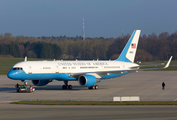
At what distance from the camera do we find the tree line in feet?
351

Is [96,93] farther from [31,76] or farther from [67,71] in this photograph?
[31,76]

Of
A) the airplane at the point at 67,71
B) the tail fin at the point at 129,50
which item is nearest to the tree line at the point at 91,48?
the tail fin at the point at 129,50

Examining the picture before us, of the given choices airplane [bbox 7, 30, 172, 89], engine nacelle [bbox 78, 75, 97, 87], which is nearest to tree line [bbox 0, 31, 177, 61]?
airplane [bbox 7, 30, 172, 89]

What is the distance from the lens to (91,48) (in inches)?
4377

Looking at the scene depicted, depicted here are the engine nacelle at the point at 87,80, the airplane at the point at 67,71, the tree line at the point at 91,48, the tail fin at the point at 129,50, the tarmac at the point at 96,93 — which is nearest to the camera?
the tarmac at the point at 96,93

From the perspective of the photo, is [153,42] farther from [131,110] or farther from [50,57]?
[131,110]

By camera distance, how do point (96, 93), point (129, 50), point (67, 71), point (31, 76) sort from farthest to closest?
point (129, 50), point (67, 71), point (31, 76), point (96, 93)

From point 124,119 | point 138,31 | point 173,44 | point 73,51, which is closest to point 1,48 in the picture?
point 73,51

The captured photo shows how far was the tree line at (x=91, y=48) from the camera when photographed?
351ft

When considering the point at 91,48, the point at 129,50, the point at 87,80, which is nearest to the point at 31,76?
the point at 87,80

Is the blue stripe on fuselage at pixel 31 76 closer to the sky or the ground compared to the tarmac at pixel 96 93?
closer to the sky

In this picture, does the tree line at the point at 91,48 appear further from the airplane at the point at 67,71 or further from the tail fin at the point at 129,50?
the airplane at the point at 67,71

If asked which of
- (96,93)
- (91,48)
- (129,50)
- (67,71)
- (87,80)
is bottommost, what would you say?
(96,93)

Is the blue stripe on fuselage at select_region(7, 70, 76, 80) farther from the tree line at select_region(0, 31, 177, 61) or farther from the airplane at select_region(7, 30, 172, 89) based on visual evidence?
the tree line at select_region(0, 31, 177, 61)
